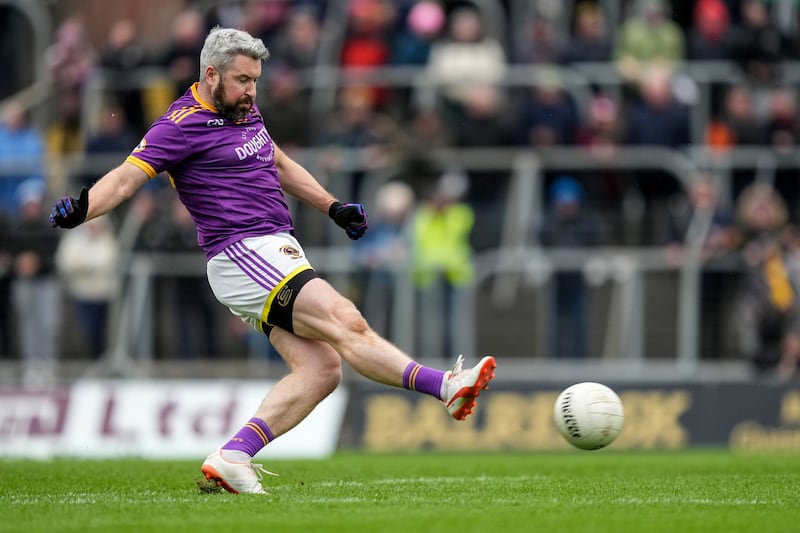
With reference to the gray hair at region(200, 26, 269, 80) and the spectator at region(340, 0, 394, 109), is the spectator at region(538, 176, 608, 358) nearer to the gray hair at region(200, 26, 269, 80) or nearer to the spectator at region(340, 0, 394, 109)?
the spectator at region(340, 0, 394, 109)

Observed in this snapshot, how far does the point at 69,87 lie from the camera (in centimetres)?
2006

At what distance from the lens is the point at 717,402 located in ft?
53.8

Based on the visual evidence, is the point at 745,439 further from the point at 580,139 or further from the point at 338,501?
the point at 338,501

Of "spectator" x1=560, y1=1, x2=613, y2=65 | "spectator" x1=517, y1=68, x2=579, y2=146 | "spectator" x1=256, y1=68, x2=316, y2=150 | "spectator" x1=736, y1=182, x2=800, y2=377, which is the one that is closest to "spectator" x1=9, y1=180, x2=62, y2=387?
"spectator" x1=256, y1=68, x2=316, y2=150

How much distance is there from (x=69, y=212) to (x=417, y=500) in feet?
8.02

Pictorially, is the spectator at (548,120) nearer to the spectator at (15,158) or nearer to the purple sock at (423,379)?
the spectator at (15,158)

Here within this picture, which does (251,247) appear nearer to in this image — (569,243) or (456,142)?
(569,243)

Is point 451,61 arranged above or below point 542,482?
above

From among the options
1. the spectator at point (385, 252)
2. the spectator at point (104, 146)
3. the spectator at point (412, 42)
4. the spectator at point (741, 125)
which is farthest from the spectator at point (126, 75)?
the spectator at point (741, 125)

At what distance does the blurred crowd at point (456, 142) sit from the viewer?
54.7 feet

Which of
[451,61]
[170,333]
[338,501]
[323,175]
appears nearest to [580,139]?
[451,61]

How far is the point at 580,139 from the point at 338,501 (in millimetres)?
10604

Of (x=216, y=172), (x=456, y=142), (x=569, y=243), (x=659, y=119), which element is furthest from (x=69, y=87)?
(x=216, y=172)

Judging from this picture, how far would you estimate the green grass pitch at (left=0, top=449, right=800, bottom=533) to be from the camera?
6922 mm
